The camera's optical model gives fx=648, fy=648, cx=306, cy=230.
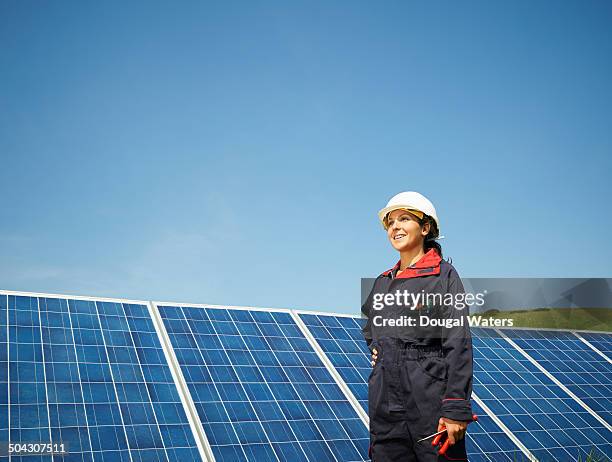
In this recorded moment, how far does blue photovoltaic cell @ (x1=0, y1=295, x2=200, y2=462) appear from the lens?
800 cm

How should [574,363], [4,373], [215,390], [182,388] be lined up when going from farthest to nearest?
[574,363]
[215,390]
[182,388]
[4,373]

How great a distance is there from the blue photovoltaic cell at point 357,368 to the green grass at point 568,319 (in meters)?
4.06

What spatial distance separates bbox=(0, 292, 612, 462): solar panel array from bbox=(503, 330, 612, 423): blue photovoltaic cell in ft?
0.25

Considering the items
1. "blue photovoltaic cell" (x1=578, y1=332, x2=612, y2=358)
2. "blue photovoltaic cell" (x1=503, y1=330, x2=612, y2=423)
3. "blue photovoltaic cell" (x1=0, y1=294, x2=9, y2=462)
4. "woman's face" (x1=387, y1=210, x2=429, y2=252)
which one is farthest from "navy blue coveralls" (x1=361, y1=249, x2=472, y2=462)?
"blue photovoltaic cell" (x1=578, y1=332, x2=612, y2=358)

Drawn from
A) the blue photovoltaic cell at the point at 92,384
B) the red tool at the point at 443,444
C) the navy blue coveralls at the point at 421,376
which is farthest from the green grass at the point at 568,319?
the red tool at the point at 443,444

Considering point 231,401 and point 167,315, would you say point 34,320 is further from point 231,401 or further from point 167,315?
point 231,401

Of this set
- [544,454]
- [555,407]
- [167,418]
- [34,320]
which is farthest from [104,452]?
[555,407]

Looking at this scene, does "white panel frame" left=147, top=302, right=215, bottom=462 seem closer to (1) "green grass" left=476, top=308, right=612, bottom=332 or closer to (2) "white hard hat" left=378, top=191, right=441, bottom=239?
(2) "white hard hat" left=378, top=191, right=441, bottom=239

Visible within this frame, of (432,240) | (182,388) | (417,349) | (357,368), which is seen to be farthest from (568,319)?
(417,349)

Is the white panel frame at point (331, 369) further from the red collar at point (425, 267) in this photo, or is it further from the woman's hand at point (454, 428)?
the woman's hand at point (454, 428)

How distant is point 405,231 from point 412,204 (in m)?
0.20

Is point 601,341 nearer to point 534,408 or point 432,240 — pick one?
point 534,408

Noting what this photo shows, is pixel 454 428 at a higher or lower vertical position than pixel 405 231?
lower

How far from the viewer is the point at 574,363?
14172 mm
